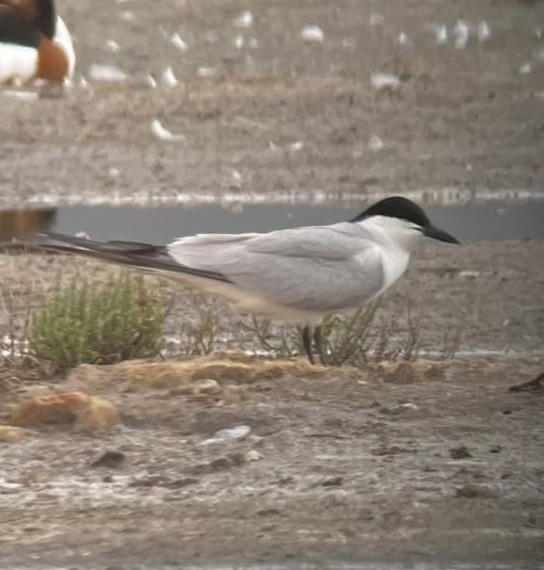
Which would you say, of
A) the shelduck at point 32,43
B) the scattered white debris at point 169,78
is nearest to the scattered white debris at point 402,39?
the scattered white debris at point 169,78

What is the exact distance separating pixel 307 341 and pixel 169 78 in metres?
0.67

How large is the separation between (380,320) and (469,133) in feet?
1.53

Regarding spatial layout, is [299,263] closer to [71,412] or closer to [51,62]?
[71,412]

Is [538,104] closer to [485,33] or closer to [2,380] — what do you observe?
[485,33]

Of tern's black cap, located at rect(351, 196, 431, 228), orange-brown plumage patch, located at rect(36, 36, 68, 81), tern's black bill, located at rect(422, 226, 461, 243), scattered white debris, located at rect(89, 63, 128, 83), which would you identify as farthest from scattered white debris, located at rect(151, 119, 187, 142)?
tern's black bill, located at rect(422, 226, 461, 243)

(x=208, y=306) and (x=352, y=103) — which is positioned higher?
(x=352, y=103)

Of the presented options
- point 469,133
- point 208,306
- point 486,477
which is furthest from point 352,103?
point 486,477

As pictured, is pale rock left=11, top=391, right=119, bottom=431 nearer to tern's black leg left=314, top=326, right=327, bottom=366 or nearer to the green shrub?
the green shrub

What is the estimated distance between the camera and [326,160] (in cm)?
479

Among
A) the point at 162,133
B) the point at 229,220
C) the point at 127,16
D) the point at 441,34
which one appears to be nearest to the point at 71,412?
the point at 229,220

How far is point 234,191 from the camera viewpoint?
4.78 metres

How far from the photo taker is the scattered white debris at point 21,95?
15.8ft

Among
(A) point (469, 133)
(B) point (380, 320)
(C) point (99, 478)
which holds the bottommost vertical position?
(C) point (99, 478)

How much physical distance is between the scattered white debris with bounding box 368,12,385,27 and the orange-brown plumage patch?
690mm
